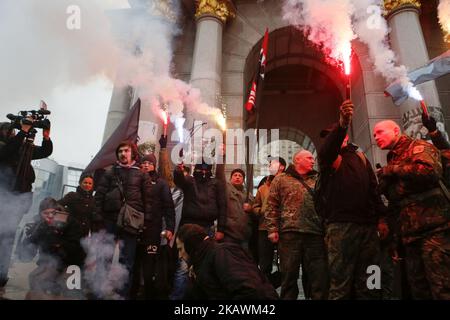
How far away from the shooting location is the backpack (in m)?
3.84

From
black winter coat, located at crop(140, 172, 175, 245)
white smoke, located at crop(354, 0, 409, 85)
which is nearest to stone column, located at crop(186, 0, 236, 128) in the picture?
white smoke, located at crop(354, 0, 409, 85)

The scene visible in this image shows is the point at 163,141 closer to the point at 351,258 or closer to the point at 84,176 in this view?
the point at 84,176

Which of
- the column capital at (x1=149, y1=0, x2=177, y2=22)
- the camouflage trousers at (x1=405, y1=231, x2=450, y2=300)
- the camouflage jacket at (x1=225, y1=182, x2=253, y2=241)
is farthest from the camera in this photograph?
the column capital at (x1=149, y1=0, x2=177, y2=22)

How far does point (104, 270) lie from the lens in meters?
4.36

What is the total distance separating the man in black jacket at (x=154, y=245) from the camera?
14.2ft

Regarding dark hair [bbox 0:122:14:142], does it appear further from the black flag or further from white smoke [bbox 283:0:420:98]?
white smoke [bbox 283:0:420:98]

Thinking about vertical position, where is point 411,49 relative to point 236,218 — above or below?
above

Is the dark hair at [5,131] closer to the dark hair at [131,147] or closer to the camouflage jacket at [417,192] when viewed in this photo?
the dark hair at [131,147]

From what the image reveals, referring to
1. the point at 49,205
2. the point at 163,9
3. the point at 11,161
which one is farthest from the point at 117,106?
the point at 11,161

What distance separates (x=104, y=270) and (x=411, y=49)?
1005 centimetres

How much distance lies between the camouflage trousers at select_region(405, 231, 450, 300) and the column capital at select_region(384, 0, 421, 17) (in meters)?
9.58
